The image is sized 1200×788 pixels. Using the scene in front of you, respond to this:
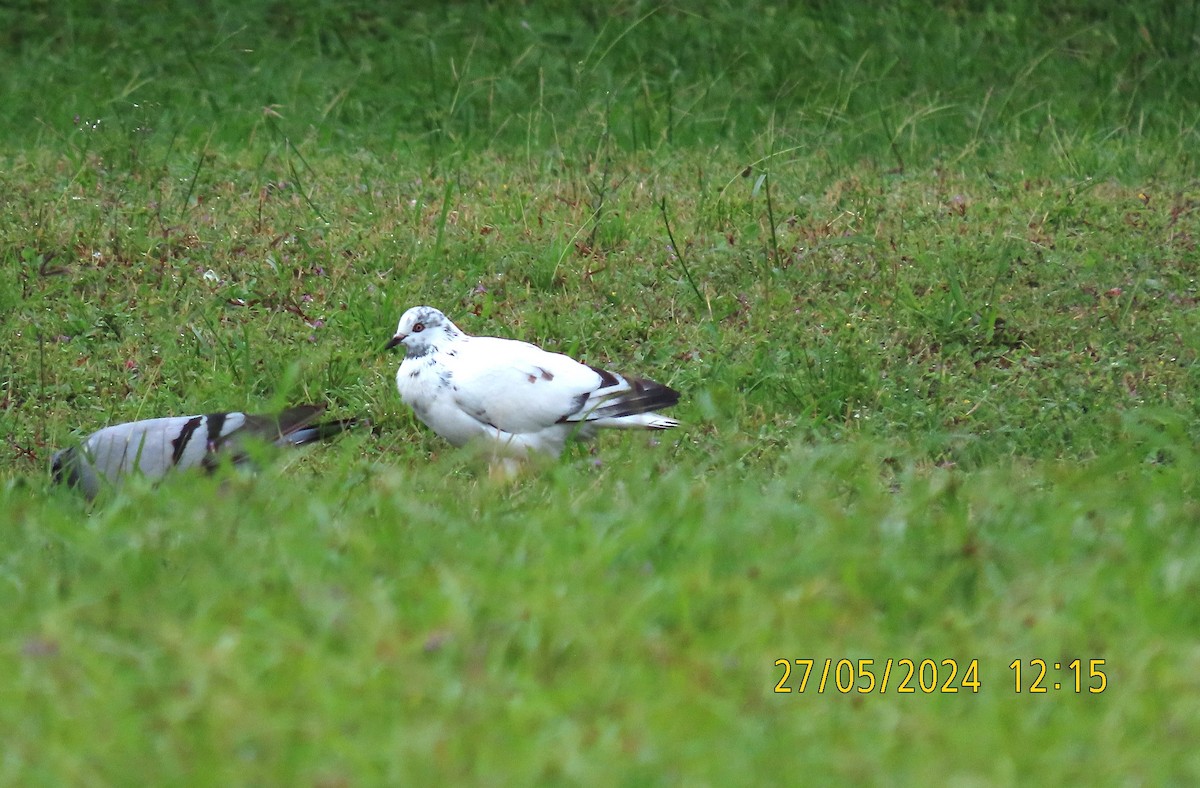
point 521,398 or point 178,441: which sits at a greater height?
point 178,441

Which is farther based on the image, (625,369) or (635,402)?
(625,369)

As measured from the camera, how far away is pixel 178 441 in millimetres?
5637

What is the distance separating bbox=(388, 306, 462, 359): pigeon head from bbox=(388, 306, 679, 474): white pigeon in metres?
0.06

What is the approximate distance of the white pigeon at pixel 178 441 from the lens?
5445 mm

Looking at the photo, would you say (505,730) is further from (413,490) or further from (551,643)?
(413,490)
